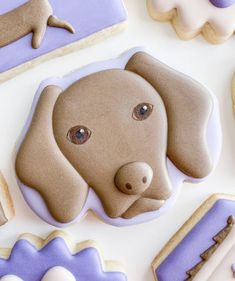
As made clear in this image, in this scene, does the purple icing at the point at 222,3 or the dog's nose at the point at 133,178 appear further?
the purple icing at the point at 222,3

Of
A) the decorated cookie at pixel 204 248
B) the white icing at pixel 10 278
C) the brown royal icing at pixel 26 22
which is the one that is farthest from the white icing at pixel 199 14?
the white icing at pixel 10 278

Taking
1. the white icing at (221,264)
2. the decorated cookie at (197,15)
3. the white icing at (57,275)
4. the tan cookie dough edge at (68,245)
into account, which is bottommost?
the white icing at (57,275)

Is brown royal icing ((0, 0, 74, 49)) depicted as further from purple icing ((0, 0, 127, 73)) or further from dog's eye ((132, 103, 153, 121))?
dog's eye ((132, 103, 153, 121))

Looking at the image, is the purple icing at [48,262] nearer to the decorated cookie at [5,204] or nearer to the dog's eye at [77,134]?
the decorated cookie at [5,204]

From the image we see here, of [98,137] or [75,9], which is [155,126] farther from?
[75,9]

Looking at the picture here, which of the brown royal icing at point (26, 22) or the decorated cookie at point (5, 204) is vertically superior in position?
the brown royal icing at point (26, 22)

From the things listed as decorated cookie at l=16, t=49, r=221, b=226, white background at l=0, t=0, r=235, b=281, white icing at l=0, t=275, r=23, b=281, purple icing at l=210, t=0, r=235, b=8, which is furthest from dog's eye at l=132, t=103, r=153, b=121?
white icing at l=0, t=275, r=23, b=281
